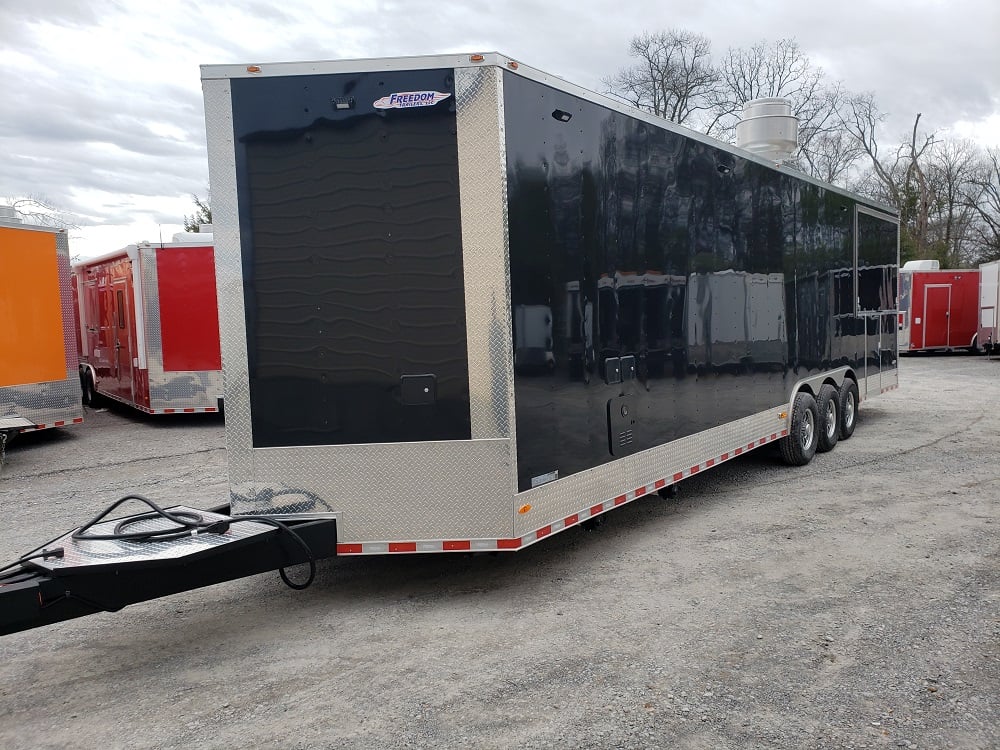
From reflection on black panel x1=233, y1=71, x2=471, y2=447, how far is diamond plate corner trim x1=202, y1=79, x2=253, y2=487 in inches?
1.9

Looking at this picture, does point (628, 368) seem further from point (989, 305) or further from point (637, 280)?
point (989, 305)

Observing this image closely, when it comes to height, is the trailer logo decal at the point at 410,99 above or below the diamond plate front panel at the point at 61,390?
above

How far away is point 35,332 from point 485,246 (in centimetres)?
821

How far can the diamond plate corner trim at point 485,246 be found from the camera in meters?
4.19

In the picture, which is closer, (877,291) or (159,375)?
(877,291)

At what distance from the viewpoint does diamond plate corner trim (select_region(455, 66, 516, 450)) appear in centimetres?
419

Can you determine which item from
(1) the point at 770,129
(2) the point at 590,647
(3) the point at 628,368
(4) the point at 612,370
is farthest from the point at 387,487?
(1) the point at 770,129

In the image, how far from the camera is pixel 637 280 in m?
5.37

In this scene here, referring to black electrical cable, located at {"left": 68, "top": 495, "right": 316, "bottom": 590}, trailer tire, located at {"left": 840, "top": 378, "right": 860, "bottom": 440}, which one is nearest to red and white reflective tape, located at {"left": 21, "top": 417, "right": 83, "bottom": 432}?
black electrical cable, located at {"left": 68, "top": 495, "right": 316, "bottom": 590}

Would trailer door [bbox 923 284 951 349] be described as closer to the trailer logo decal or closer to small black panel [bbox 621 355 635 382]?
small black panel [bbox 621 355 635 382]

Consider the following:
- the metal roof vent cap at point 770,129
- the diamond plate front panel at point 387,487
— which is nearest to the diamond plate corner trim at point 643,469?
the diamond plate front panel at point 387,487

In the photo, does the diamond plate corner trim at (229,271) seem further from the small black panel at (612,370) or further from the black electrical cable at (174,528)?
the small black panel at (612,370)

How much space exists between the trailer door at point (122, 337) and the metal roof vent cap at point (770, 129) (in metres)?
9.26

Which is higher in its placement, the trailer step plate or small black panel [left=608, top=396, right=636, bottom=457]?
small black panel [left=608, top=396, right=636, bottom=457]
